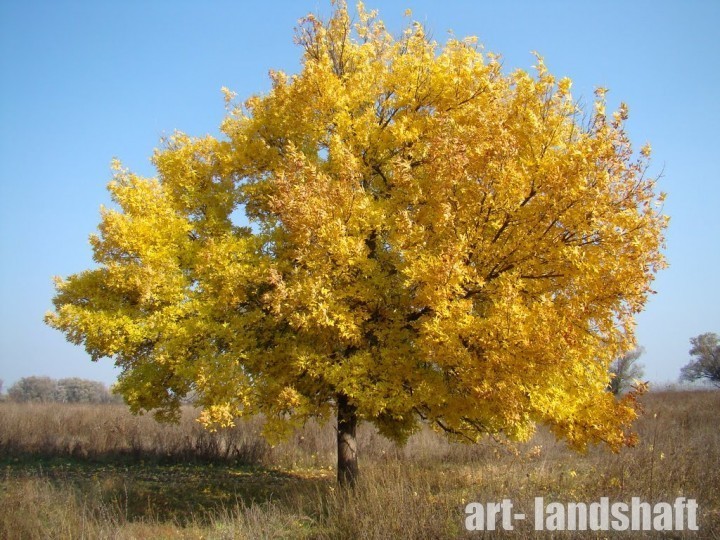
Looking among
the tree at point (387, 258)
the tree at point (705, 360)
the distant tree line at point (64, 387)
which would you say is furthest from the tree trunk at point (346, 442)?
the distant tree line at point (64, 387)

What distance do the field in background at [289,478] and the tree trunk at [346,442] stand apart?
50 centimetres

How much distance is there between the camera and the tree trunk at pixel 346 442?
428 inches

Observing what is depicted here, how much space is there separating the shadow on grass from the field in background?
0.19 feet

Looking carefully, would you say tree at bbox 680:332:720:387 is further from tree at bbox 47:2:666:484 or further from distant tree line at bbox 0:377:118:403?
distant tree line at bbox 0:377:118:403

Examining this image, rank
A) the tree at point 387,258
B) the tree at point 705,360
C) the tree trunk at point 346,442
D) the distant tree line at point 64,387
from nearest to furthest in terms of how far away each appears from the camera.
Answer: the tree at point 387,258 → the tree trunk at point 346,442 → the tree at point 705,360 → the distant tree line at point 64,387

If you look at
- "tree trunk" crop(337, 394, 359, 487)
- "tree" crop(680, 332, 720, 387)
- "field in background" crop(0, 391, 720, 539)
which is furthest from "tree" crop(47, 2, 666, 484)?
"tree" crop(680, 332, 720, 387)

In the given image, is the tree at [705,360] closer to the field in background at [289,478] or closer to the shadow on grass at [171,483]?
the field in background at [289,478]

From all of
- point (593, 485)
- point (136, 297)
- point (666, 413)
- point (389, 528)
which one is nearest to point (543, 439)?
point (666, 413)

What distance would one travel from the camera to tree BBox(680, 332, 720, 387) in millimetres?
39719

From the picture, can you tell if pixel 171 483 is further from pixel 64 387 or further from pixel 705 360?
pixel 64 387

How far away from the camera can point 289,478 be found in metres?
15.7

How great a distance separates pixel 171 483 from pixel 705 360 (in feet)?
131

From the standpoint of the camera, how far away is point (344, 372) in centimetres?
859

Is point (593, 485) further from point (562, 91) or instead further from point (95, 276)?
point (95, 276)
